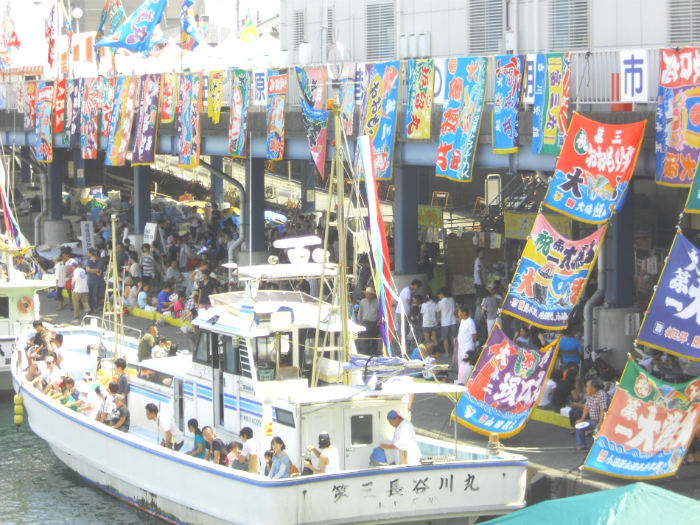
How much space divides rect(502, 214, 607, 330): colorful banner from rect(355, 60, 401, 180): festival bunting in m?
5.98

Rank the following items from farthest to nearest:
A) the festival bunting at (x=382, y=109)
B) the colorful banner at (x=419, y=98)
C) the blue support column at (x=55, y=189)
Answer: the blue support column at (x=55, y=189) → the festival bunting at (x=382, y=109) → the colorful banner at (x=419, y=98)

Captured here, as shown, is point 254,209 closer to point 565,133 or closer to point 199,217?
point 199,217

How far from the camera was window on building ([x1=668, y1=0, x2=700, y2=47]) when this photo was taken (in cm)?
1855

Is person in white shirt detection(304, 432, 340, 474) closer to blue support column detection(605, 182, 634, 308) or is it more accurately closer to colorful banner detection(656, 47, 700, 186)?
colorful banner detection(656, 47, 700, 186)

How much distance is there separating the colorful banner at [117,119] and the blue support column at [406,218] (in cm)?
1144

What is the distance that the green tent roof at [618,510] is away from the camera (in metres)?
9.38

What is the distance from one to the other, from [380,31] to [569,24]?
6275 mm

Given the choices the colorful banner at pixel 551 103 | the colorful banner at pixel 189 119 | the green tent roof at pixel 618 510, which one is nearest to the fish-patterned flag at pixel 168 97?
the colorful banner at pixel 189 119

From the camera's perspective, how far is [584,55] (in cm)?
1798

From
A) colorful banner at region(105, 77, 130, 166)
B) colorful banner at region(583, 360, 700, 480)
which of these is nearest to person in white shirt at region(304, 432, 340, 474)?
colorful banner at region(583, 360, 700, 480)

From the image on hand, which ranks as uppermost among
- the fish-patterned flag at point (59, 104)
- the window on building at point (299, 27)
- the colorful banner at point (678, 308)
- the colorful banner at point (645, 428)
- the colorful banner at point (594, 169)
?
the window on building at point (299, 27)

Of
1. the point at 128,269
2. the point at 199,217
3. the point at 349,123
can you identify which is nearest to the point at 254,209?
the point at 128,269

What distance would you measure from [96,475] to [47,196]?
24313 mm

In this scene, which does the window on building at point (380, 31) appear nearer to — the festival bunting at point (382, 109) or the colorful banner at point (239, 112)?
the colorful banner at point (239, 112)
